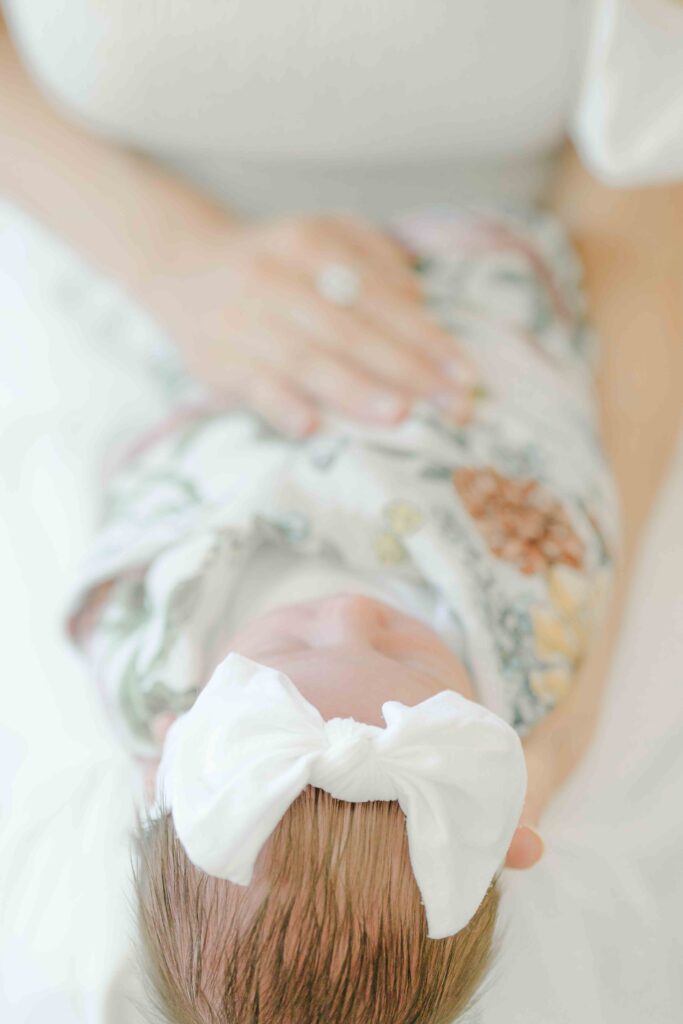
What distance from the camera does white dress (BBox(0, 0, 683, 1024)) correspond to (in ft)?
2.16

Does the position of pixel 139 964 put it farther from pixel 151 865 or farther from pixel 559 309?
pixel 559 309

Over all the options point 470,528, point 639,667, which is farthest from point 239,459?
point 639,667

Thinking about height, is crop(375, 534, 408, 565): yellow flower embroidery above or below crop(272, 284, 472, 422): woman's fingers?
below

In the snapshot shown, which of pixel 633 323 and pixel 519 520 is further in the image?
pixel 633 323

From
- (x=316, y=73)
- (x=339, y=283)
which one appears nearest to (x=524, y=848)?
(x=339, y=283)

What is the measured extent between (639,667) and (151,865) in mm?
409

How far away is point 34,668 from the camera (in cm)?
87

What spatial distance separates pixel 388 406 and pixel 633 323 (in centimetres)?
28

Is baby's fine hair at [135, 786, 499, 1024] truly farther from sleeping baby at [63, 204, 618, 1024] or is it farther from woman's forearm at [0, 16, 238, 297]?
woman's forearm at [0, 16, 238, 297]

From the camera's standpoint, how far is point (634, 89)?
79 cm

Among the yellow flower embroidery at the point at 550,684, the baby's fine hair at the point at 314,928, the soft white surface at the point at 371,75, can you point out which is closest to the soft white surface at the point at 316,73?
the soft white surface at the point at 371,75

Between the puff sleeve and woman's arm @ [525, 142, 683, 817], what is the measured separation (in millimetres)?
125

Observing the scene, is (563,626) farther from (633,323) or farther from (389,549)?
(633,323)

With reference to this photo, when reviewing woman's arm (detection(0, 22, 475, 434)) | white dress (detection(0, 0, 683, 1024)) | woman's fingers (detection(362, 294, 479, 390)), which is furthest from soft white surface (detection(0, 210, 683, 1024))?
woman's fingers (detection(362, 294, 479, 390))
